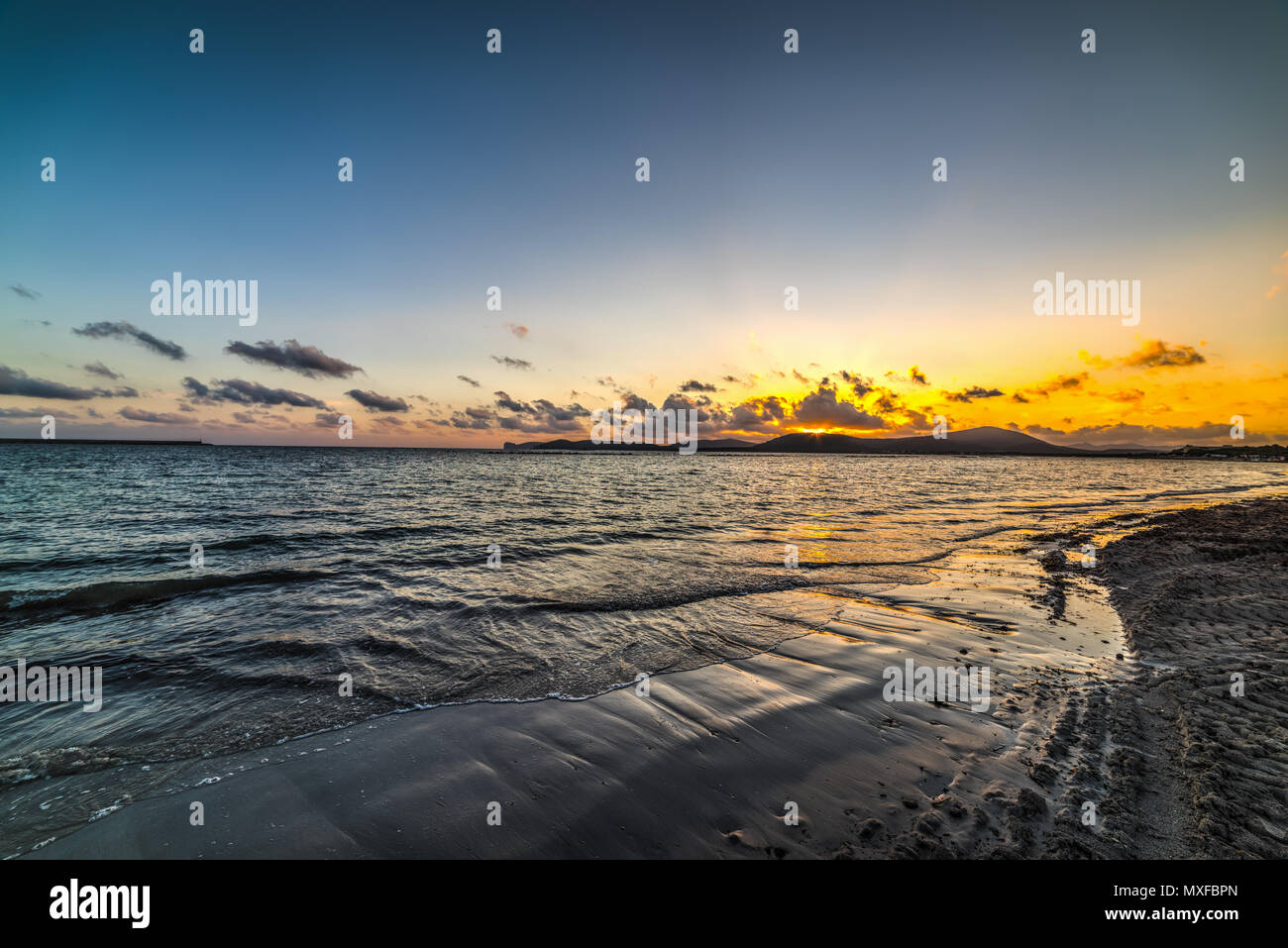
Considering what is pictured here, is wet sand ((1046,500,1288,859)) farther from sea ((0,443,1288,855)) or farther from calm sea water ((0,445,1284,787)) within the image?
calm sea water ((0,445,1284,787))

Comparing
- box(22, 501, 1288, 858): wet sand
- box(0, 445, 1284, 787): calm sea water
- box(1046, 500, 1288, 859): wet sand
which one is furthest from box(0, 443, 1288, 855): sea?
box(1046, 500, 1288, 859): wet sand

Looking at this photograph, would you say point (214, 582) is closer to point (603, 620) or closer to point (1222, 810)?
point (603, 620)

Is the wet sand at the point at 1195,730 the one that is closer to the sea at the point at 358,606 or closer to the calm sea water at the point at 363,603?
the sea at the point at 358,606

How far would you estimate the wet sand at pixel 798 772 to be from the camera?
4.17 metres

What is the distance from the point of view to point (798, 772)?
5.20 m

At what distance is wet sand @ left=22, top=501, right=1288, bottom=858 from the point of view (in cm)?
417

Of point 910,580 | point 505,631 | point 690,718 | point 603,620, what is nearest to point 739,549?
point 910,580

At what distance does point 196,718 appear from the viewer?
21.6 feet

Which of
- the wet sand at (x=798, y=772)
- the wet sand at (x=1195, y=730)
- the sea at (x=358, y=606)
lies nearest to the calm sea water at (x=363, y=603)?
the sea at (x=358, y=606)

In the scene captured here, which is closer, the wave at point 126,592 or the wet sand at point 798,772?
Result: the wet sand at point 798,772

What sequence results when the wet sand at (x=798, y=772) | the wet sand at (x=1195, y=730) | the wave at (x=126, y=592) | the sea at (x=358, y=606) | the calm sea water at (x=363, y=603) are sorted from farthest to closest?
the wave at (x=126, y=592)
the calm sea water at (x=363, y=603)
the sea at (x=358, y=606)
the wet sand at (x=798, y=772)
the wet sand at (x=1195, y=730)
